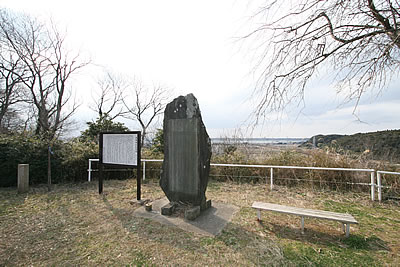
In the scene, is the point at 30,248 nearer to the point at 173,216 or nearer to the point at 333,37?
the point at 173,216

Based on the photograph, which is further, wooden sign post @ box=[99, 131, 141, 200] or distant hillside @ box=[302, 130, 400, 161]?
distant hillside @ box=[302, 130, 400, 161]

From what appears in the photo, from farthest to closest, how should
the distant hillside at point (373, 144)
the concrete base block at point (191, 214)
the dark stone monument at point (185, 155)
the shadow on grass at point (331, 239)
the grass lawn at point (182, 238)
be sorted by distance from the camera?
1. the distant hillside at point (373, 144)
2. the dark stone monument at point (185, 155)
3. the concrete base block at point (191, 214)
4. the shadow on grass at point (331, 239)
5. the grass lawn at point (182, 238)

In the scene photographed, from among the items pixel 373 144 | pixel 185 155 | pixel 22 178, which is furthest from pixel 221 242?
pixel 373 144

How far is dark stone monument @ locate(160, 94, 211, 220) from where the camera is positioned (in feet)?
13.0

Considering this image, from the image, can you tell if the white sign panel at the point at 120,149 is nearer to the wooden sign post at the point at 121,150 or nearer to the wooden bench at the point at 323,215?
the wooden sign post at the point at 121,150

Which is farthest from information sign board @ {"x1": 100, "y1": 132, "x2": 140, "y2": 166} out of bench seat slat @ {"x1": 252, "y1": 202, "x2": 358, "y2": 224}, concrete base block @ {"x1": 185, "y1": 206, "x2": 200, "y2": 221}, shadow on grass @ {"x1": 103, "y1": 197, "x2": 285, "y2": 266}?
bench seat slat @ {"x1": 252, "y1": 202, "x2": 358, "y2": 224}

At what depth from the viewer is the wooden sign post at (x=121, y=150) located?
16.2 ft

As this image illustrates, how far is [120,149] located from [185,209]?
250 cm

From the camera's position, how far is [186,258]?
251 centimetres

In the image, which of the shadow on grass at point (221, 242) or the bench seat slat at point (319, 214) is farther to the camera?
the bench seat slat at point (319, 214)

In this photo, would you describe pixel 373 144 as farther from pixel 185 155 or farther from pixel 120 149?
pixel 120 149

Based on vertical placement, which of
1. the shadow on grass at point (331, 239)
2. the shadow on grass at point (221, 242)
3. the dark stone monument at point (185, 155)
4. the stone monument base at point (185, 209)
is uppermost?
the dark stone monument at point (185, 155)

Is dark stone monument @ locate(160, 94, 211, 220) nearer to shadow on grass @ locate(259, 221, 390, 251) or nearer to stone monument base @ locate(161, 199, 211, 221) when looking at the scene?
stone monument base @ locate(161, 199, 211, 221)

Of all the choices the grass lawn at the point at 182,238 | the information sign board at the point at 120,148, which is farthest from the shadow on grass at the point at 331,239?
the information sign board at the point at 120,148
